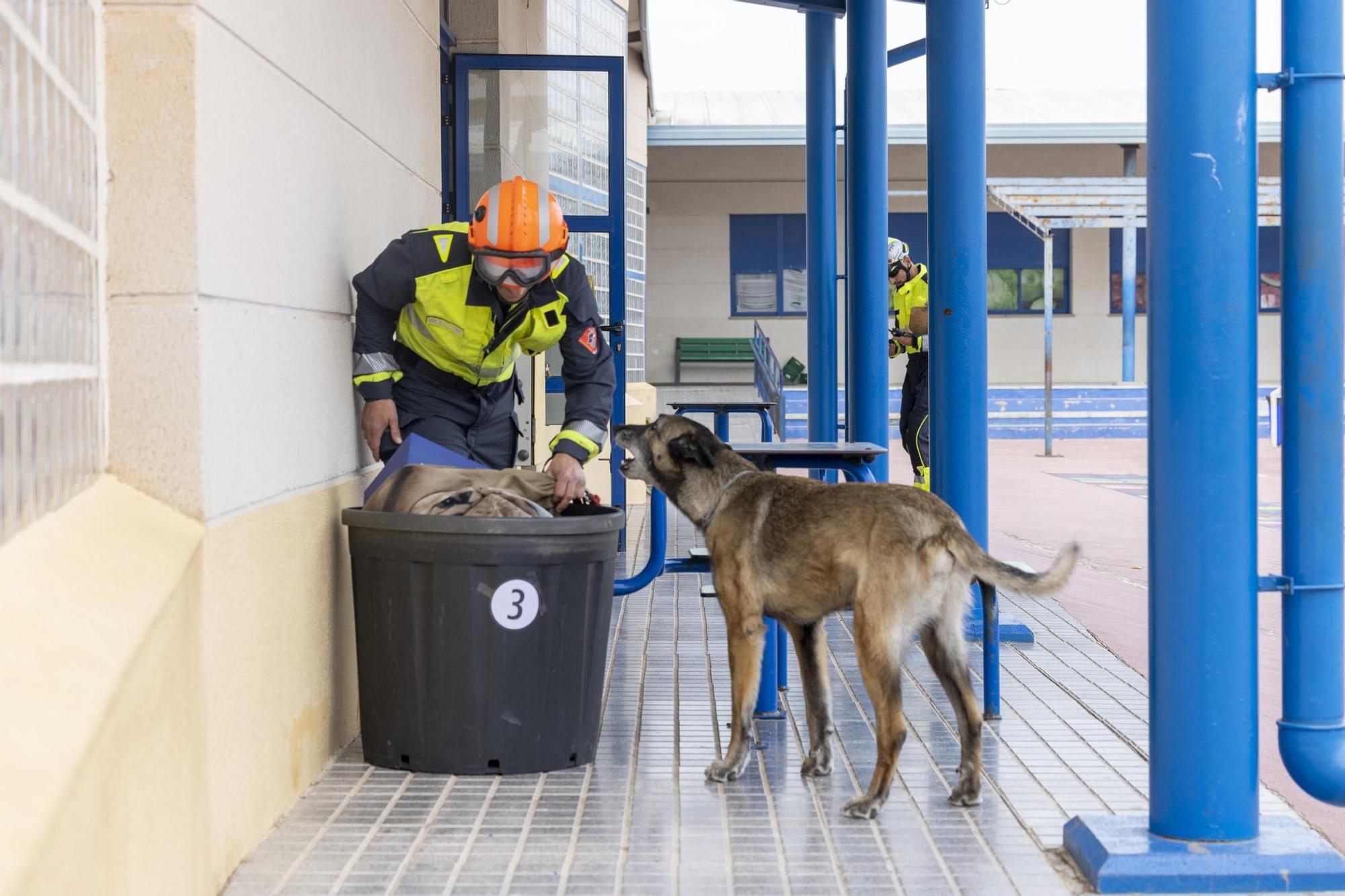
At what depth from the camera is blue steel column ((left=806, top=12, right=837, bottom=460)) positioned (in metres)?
10.7

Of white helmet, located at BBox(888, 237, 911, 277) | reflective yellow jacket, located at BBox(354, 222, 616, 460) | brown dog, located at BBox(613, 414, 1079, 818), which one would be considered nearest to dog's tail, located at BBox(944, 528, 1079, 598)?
brown dog, located at BBox(613, 414, 1079, 818)

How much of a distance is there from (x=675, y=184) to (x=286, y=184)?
80.3 ft

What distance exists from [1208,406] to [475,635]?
212 centimetres

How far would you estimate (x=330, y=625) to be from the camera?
179 inches

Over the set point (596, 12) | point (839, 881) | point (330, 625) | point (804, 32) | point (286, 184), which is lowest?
point (839, 881)

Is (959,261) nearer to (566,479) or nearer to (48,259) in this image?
(566,479)

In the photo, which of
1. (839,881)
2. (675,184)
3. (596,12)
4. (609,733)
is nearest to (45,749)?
(839,881)

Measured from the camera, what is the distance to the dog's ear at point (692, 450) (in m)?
4.53

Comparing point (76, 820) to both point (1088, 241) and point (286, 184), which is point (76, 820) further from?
point (1088, 241)

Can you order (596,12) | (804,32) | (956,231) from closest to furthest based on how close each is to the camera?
(956,231) → (804,32) → (596,12)

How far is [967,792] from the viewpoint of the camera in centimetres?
412

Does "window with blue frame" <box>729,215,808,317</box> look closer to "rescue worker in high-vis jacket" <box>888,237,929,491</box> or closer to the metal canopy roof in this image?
the metal canopy roof

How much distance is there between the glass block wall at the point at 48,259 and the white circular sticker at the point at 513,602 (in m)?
1.30

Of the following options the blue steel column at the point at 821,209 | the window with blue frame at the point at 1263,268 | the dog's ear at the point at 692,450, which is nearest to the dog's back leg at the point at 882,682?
the dog's ear at the point at 692,450
